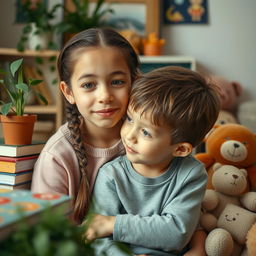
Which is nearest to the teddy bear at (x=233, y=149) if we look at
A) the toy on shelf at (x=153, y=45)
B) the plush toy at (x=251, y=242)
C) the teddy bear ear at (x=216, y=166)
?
the teddy bear ear at (x=216, y=166)

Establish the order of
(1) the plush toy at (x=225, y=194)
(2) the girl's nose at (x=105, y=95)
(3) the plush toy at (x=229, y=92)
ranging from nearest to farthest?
(2) the girl's nose at (x=105, y=95) < (1) the plush toy at (x=225, y=194) < (3) the plush toy at (x=229, y=92)

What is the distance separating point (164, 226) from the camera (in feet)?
2.90

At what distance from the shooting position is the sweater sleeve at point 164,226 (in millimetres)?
883

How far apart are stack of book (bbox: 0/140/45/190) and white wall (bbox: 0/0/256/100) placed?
213 centimetres

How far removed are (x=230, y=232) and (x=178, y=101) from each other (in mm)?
529

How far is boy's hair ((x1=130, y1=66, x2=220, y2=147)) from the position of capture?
91cm

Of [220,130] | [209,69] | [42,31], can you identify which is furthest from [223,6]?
[220,130]

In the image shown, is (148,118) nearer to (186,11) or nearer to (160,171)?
(160,171)

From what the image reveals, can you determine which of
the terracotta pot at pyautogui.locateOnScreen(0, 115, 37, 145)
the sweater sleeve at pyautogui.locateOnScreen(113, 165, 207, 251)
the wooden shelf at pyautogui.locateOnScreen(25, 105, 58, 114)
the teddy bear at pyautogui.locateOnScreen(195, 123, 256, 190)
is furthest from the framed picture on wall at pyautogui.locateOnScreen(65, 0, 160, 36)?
the sweater sleeve at pyautogui.locateOnScreen(113, 165, 207, 251)

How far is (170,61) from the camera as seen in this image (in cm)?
262

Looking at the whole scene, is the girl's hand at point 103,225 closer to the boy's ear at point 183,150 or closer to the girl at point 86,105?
the girl at point 86,105

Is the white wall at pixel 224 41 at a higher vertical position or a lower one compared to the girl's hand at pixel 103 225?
higher

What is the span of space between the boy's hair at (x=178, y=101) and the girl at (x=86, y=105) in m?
0.09

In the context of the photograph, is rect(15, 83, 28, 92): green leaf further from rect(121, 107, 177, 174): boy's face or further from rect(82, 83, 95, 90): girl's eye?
rect(121, 107, 177, 174): boy's face
